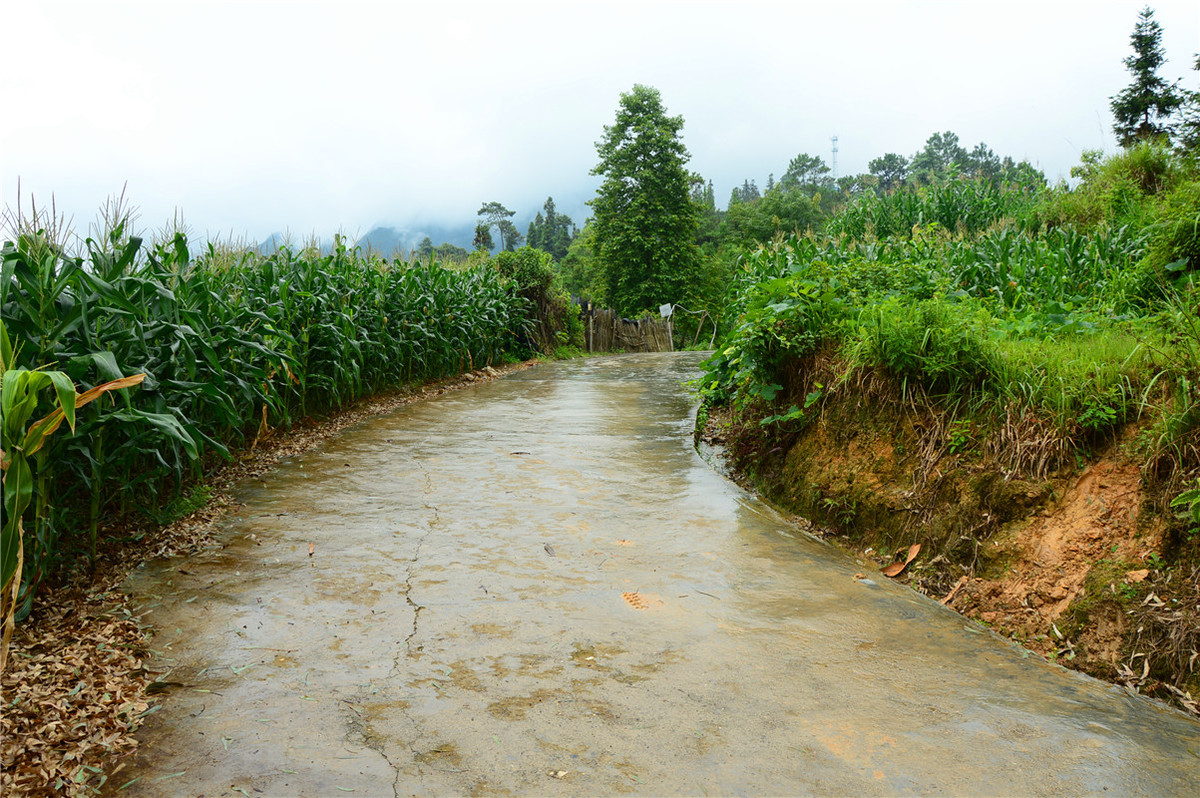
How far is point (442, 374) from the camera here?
12.2 metres

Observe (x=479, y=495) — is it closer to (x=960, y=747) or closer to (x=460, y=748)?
(x=460, y=748)

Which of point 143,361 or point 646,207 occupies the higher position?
point 646,207

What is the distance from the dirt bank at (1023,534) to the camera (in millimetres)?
2922

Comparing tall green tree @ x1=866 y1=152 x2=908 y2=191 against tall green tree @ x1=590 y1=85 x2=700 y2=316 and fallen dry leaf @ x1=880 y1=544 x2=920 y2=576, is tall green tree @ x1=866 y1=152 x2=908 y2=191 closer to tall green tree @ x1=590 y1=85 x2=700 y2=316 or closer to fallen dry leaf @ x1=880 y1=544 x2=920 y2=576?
tall green tree @ x1=590 y1=85 x2=700 y2=316

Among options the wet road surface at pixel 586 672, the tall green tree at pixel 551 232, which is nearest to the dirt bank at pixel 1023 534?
the wet road surface at pixel 586 672

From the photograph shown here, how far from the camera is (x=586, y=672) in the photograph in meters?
2.76

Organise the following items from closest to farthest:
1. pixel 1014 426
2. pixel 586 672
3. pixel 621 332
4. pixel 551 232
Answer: pixel 586 672 < pixel 1014 426 < pixel 621 332 < pixel 551 232

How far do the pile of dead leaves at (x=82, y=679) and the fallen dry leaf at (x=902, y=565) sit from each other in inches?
141

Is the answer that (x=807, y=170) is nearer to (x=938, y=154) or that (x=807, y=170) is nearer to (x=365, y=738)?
(x=938, y=154)

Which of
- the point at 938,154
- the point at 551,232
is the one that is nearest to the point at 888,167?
the point at 938,154

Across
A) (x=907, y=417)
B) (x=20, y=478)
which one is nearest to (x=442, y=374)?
(x=907, y=417)

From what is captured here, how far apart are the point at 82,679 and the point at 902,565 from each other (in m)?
3.91

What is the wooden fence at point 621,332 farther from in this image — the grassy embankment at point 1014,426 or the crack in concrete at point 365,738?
the crack in concrete at point 365,738

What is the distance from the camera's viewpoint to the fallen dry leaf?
3.99m
